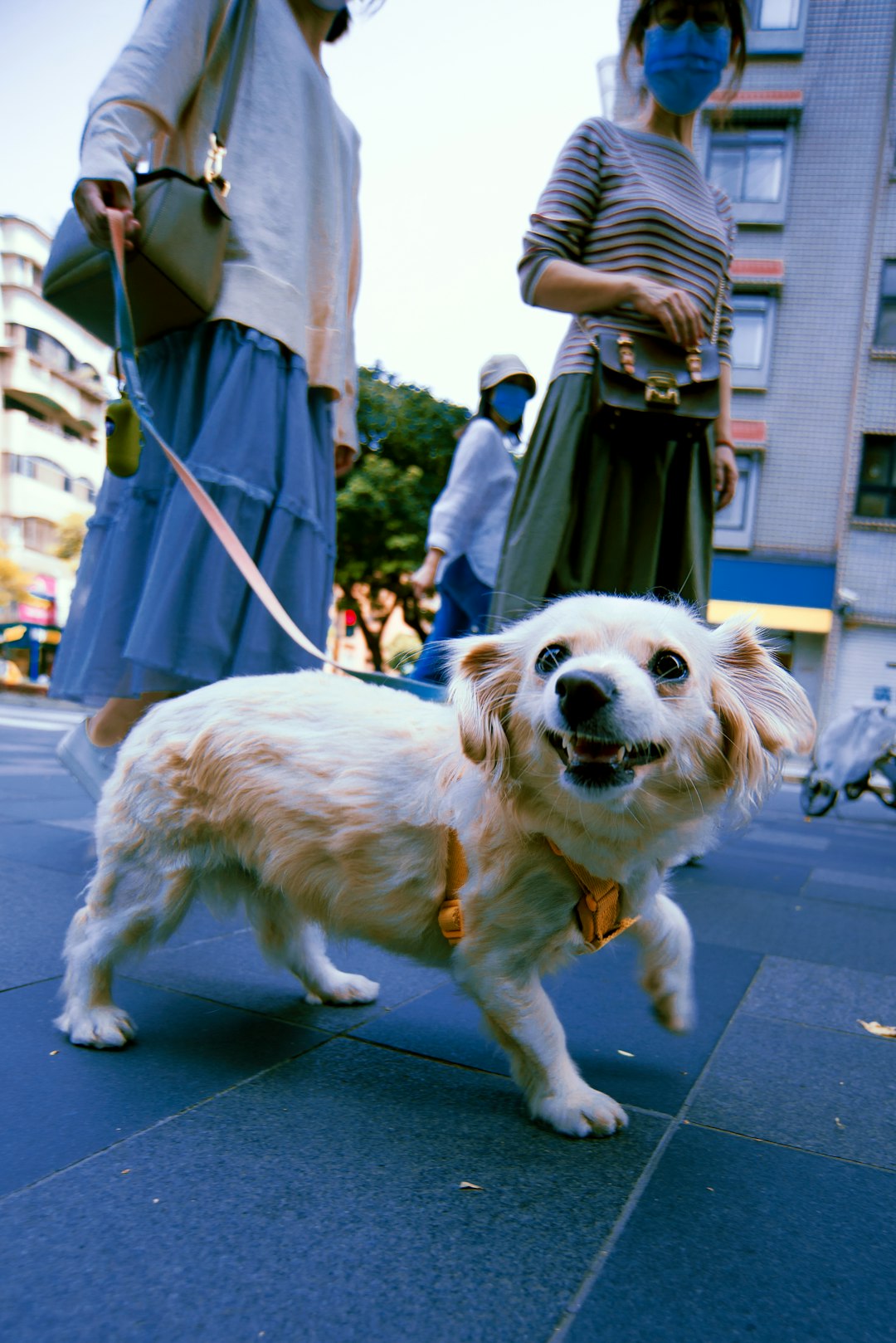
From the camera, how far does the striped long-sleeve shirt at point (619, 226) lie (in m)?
2.89

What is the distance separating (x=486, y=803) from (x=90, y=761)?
6.14ft

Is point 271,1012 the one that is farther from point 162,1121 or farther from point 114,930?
point 162,1121

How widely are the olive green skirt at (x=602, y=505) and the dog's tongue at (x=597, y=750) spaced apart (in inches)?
55.9

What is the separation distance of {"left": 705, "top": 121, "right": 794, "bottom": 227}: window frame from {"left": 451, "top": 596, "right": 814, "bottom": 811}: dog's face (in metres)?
19.6

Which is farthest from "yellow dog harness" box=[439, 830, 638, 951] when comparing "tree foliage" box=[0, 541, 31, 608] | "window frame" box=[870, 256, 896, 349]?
"tree foliage" box=[0, 541, 31, 608]

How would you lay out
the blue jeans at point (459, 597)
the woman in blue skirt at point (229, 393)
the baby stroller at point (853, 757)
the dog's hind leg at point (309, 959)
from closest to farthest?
the dog's hind leg at point (309, 959)
the woman in blue skirt at point (229, 393)
the blue jeans at point (459, 597)
the baby stroller at point (853, 757)

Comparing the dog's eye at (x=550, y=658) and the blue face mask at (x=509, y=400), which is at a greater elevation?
the blue face mask at (x=509, y=400)

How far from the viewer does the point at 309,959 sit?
2.25 m

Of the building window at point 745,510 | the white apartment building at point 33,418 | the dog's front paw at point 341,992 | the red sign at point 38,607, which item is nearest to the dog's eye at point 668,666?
the dog's front paw at point 341,992

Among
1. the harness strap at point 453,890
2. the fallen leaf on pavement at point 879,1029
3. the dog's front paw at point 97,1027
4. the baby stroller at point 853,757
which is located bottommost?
the baby stroller at point 853,757

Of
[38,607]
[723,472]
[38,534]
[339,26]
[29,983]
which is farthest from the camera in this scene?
[38,534]

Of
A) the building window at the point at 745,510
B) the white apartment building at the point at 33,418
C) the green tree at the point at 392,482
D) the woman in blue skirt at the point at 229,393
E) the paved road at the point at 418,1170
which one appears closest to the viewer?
the paved road at the point at 418,1170

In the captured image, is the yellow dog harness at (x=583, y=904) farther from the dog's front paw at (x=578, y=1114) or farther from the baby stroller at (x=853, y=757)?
the baby stroller at (x=853, y=757)

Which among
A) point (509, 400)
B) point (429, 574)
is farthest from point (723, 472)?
point (509, 400)
